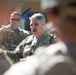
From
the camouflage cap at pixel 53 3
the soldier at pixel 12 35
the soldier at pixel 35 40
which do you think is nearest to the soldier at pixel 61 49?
the camouflage cap at pixel 53 3

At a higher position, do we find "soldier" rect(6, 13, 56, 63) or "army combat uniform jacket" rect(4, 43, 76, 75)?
"soldier" rect(6, 13, 56, 63)

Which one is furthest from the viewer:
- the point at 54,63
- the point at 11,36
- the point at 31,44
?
the point at 11,36

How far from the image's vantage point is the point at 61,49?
0.64m

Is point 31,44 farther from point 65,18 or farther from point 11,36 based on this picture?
point 65,18

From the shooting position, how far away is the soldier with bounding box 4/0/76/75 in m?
0.62

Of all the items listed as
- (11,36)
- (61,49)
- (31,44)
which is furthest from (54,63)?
(11,36)

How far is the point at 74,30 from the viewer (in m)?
0.62

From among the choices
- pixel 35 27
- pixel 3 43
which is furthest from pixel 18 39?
pixel 35 27

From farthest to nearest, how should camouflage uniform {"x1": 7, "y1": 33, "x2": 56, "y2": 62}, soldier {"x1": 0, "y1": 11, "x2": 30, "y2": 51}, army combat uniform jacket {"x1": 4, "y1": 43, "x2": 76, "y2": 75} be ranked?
1. soldier {"x1": 0, "y1": 11, "x2": 30, "y2": 51}
2. camouflage uniform {"x1": 7, "y1": 33, "x2": 56, "y2": 62}
3. army combat uniform jacket {"x1": 4, "y1": 43, "x2": 76, "y2": 75}

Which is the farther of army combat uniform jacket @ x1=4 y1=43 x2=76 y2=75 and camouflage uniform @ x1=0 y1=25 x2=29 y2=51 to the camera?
camouflage uniform @ x1=0 y1=25 x2=29 y2=51

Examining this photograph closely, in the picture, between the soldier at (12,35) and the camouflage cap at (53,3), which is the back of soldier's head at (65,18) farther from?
the soldier at (12,35)

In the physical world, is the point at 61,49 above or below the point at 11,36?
below

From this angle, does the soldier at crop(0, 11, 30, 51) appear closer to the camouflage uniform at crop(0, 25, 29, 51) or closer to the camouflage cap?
the camouflage uniform at crop(0, 25, 29, 51)

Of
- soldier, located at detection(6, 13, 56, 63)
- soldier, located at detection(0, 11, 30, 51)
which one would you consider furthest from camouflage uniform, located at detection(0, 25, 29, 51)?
soldier, located at detection(6, 13, 56, 63)
